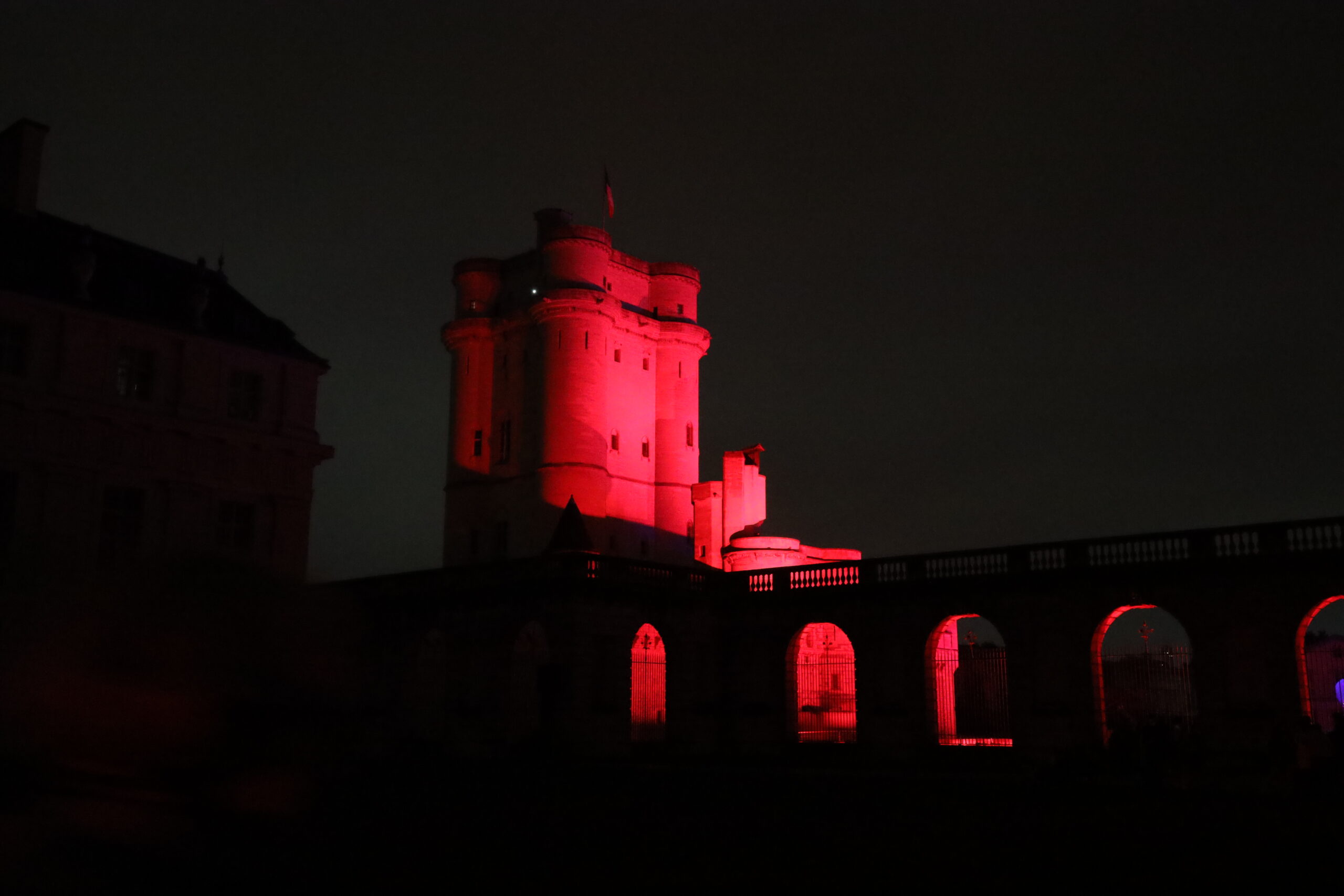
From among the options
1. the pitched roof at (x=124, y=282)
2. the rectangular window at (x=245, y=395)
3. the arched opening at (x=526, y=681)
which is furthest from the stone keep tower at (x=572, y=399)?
the rectangular window at (x=245, y=395)

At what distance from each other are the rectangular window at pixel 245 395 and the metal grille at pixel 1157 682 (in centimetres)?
2396

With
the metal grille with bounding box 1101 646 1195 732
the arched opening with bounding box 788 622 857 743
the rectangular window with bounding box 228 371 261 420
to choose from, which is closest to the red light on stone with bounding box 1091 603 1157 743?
the metal grille with bounding box 1101 646 1195 732

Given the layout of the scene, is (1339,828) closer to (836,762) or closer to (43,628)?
(43,628)

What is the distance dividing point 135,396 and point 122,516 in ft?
11.2

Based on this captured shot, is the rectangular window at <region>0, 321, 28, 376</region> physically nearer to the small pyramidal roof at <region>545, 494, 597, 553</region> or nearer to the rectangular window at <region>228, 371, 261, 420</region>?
the rectangular window at <region>228, 371, 261, 420</region>

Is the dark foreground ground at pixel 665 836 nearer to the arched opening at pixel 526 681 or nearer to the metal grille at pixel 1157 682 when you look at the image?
the metal grille at pixel 1157 682

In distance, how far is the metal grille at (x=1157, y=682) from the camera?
2725 centimetres

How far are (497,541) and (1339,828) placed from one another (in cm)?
4532

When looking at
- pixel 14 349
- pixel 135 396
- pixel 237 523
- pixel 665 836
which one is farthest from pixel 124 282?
pixel 665 836

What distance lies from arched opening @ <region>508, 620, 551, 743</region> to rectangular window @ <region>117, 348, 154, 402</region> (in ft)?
40.9

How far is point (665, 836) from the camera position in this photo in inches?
508

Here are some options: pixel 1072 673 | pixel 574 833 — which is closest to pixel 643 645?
pixel 1072 673

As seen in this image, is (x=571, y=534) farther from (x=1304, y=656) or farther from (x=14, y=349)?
(x=1304, y=656)

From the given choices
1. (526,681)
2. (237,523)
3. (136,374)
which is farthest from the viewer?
(526,681)
